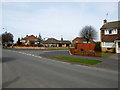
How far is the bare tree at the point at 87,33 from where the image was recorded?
5878 cm

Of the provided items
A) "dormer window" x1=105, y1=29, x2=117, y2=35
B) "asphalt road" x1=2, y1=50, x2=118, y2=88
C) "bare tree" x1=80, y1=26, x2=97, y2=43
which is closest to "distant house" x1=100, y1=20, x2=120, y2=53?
"dormer window" x1=105, y1=29, x2=117, y2=35

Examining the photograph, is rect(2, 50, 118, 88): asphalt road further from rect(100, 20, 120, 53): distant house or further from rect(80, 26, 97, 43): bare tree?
rect(80, 26, 97, 43): bare tree

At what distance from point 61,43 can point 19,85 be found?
62.4 m

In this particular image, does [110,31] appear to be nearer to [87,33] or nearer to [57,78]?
[57,78]

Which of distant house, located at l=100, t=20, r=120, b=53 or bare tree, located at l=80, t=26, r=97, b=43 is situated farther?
bare tree, located at l=80, t=26, r=97, b=43

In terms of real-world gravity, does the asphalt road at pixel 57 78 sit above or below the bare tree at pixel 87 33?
below

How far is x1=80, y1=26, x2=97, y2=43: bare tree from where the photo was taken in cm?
5878

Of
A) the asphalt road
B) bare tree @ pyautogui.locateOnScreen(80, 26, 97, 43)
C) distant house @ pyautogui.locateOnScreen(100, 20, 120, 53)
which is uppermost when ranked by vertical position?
bare tree @ pyautogui.locateOnScreen(80, 26, 97, 43)

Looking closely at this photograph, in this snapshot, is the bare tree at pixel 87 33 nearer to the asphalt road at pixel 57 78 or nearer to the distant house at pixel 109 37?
the distant house at pixel 109 37

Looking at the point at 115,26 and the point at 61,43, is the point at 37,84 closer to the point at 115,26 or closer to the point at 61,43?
the point at 115,26

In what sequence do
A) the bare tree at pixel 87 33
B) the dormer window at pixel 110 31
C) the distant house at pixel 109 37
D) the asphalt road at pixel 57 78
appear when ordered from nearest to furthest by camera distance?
the asphalt road at pixel 57 78 → the distant house at pixel 109 37 → the dormer window at pixel 110 31 → the bare tree at pixel 87 33

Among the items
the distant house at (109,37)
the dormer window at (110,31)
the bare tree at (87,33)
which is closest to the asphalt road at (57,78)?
the distant house at (109,37)

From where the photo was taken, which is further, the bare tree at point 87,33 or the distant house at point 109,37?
the bare tree at point 87,33

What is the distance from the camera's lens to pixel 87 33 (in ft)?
193
